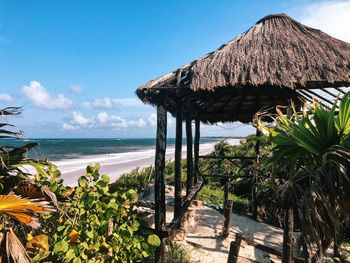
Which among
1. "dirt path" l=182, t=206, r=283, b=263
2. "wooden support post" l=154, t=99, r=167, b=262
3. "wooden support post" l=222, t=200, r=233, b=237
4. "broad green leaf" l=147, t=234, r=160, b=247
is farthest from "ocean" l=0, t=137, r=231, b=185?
"wooden support post" l=222, t=200, r=233, b=237

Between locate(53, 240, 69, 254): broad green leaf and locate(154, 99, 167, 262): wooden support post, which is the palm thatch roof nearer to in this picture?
locate(154, 99, 167, 262): wooden support post

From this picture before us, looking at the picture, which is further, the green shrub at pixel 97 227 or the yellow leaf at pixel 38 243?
the green shrub at pixel 97 227

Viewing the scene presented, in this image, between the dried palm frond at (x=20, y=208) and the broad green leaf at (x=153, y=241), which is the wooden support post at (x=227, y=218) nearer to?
the broad green leaf at (x=153, y=241)

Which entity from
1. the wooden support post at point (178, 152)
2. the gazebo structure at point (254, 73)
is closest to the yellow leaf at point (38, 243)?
the gazebo structure at point (254, 73)

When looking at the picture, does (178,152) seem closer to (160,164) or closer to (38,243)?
(160,164)

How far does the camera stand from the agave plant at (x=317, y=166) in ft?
9.14

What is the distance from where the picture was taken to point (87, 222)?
3.79m

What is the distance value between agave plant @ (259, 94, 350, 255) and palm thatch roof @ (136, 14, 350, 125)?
2.56 m

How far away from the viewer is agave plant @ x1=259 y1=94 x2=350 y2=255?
9.14 ft

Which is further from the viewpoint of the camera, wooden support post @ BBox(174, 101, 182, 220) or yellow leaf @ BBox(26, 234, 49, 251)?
wooden support post @ BBox(174, 101, 182, 220)

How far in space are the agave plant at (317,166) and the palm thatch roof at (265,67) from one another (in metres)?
2.56

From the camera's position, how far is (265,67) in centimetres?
591

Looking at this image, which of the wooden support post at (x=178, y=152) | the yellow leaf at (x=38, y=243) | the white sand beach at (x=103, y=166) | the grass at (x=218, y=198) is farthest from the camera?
the white sand beach at (x=103, y=166)

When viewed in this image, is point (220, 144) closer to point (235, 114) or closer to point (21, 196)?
point (235, 114)
